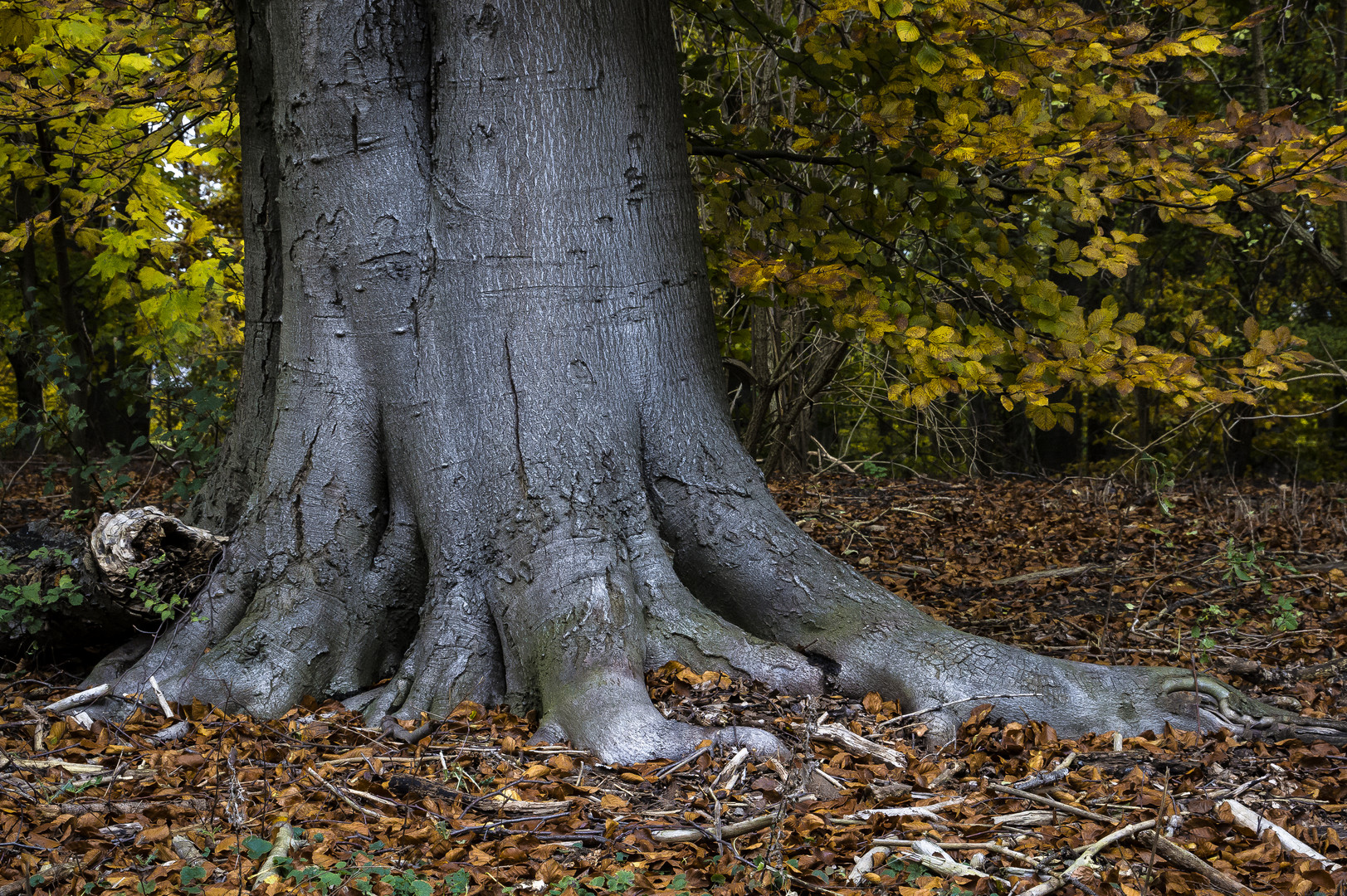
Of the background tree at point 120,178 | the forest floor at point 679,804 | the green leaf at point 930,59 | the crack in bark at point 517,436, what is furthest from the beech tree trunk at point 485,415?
the background tree at point 120,178

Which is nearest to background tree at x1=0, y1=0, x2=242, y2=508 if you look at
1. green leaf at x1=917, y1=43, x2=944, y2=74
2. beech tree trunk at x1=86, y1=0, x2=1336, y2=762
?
beech tree trunk at x1=86, y1=0, x2=1336, y2=762

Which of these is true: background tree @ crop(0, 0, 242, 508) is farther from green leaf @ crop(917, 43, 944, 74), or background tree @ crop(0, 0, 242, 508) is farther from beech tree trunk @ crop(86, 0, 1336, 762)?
green leaf @ crop(917, 43, 944, 74)

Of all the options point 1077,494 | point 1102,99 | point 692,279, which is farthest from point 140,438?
point 1077,494

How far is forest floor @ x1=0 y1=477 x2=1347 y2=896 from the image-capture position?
204 cm

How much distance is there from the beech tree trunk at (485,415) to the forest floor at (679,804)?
239mm

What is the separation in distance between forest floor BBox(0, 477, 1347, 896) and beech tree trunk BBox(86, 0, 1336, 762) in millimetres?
239

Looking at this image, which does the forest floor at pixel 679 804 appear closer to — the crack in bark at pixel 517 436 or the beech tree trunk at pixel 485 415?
the beech tree trunk at pixel 485 415

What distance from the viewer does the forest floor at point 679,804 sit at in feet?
6.68

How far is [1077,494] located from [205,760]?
21.4 feet

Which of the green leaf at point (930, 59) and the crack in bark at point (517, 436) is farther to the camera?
the green leaf at point (930, 59)

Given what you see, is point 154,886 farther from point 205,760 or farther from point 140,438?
point 140,438

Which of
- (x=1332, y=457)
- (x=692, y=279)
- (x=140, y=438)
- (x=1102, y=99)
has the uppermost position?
(x=1102, y=99)

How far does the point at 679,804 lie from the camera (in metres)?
2.41

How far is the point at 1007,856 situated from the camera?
212 centimetres
